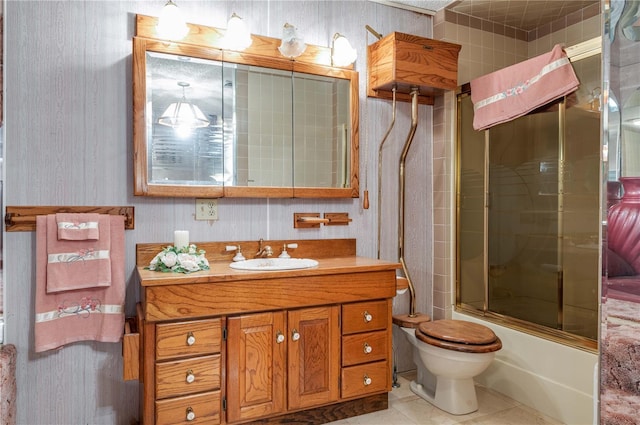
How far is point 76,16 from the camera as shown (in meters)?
2.15

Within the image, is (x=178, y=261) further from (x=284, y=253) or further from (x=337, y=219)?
(x=337, y=219)

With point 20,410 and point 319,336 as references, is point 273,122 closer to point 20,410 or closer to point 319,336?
point 319,336

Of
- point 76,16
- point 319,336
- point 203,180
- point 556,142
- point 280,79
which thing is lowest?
point 319,336

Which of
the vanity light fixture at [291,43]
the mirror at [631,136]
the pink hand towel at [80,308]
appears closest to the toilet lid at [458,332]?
the pink hand towel at [80,308]

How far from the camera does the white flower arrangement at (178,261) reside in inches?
79.1

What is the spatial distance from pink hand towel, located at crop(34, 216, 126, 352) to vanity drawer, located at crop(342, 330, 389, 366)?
112 centimetres

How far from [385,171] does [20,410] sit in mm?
2338

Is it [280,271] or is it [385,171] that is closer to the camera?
[280,271]

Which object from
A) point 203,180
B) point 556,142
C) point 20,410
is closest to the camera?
point 20,410

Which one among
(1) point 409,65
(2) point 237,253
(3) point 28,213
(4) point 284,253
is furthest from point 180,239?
(1) point 409,65

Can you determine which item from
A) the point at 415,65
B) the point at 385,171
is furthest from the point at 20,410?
the point at 415,65

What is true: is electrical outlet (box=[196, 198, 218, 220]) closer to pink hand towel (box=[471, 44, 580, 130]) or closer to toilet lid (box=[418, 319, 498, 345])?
toilet lid (box=[418, 319, 498, 345])

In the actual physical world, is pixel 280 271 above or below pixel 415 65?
below

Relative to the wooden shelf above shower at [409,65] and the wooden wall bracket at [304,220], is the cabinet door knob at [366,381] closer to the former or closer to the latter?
the wooden wall bracket at [304,220]
